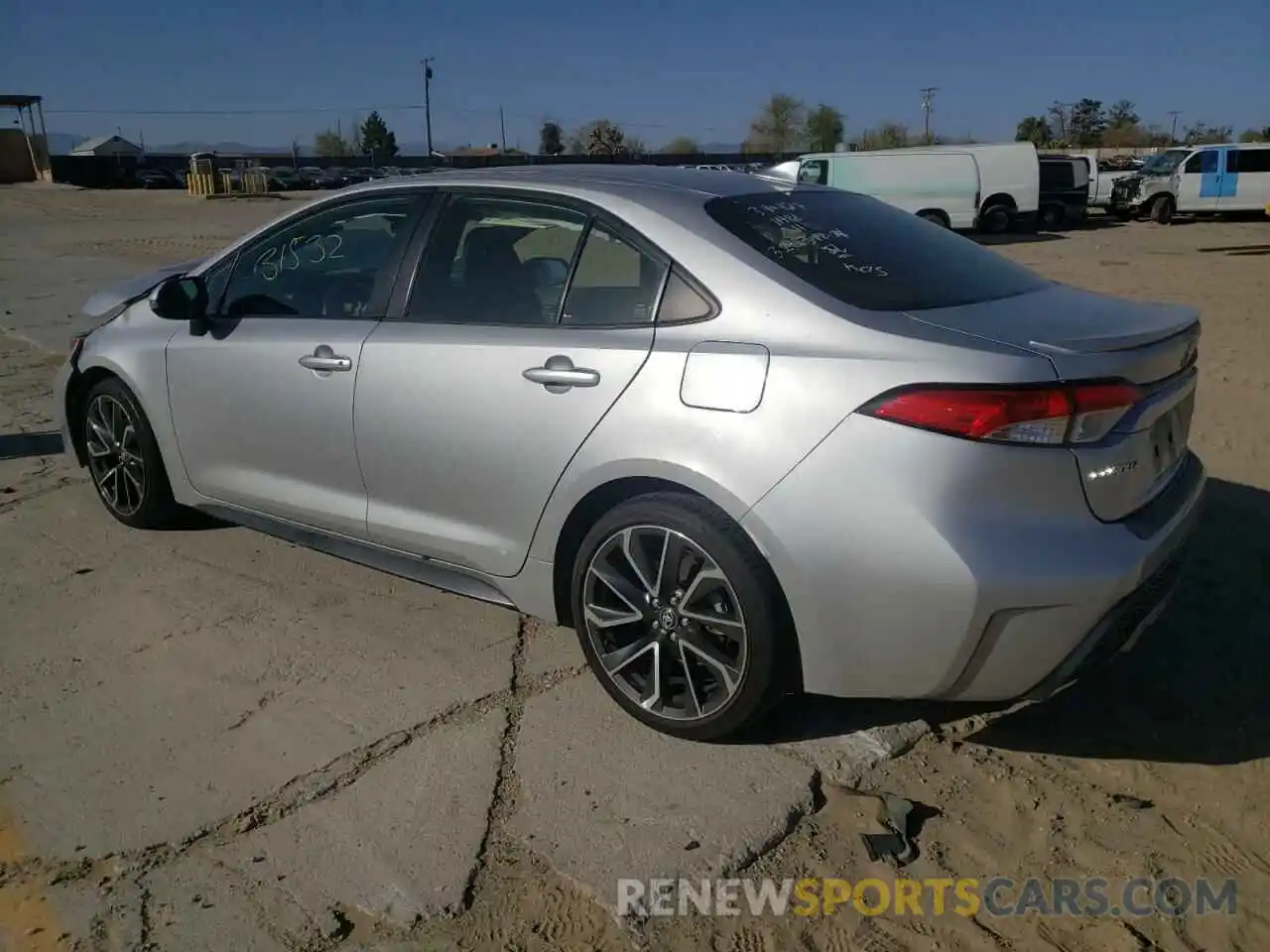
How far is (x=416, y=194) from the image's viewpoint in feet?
12.4

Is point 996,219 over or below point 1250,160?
below

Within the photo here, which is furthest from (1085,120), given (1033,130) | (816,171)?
(816,171)

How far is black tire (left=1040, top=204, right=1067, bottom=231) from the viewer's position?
24797 mm

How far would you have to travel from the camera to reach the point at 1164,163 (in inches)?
1031

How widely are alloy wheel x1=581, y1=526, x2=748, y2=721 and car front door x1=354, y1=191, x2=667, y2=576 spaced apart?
325mm

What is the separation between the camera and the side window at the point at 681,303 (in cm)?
297

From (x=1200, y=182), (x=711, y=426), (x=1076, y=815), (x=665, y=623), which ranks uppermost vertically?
(x=1200, y=182)

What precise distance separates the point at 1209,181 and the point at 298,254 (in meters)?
26.5

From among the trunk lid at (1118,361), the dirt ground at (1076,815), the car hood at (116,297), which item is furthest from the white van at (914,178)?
the trunk lid at (1118,361)

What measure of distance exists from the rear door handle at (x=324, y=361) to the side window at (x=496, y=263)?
11.4 inches

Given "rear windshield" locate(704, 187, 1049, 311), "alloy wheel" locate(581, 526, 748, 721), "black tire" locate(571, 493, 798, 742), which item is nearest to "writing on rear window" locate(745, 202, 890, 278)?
"rear windshield" locate(704, 187, 1049, 311)

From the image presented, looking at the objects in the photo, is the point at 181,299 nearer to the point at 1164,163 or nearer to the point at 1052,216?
the point at 1052,216

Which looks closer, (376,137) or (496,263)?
(496,263)

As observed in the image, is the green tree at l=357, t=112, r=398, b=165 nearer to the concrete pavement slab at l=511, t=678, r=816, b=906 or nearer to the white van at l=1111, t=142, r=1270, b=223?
the white van at l=1111, t=142, r=1270, b=223
